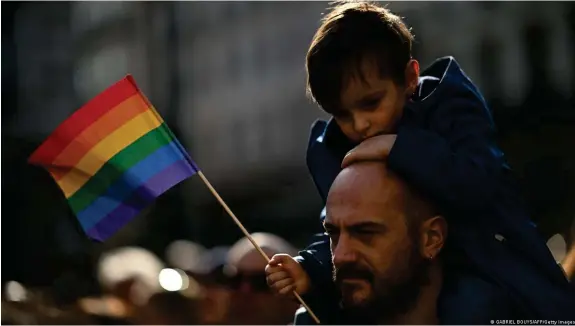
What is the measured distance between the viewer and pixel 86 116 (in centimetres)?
159

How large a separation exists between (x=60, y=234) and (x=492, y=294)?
1128mm

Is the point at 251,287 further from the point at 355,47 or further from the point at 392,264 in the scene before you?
the point at 355,47

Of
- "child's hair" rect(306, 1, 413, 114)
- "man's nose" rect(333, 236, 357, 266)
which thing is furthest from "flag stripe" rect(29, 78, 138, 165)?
"man's nose" rect(333, 236, 357, 266)

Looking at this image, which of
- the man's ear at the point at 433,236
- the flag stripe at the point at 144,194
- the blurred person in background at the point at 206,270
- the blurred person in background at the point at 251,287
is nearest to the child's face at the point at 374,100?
the man's ear at the point at 433,236

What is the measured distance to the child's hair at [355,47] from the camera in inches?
56.8

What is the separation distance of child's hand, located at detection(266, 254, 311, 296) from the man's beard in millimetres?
63

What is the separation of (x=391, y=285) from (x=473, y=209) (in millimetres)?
177

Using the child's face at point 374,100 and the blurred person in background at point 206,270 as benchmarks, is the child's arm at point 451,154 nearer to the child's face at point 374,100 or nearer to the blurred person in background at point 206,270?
the child's face at point 374,100

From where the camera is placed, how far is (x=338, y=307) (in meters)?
1.53

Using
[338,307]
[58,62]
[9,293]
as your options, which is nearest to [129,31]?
[58,62]

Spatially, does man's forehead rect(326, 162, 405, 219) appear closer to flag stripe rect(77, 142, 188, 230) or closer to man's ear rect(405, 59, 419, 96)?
man's ear rect(405, 59, 419, 96)

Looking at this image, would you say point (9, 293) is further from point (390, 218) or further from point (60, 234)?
point (390, 218)

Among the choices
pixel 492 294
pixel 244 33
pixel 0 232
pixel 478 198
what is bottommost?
pixel 492 294

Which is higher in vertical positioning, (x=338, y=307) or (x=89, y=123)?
(x=89, y=123)
